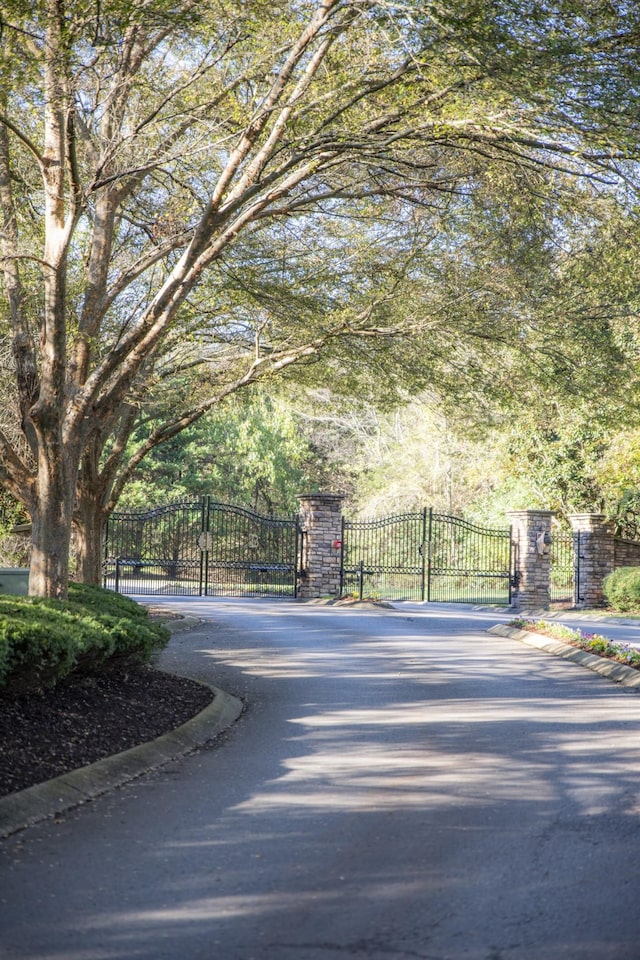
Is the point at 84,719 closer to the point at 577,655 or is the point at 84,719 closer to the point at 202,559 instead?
the point at 577,655

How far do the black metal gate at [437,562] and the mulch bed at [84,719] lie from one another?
18341 millimetres

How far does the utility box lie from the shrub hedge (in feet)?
8.67

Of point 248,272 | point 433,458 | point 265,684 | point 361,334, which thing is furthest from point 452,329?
point 433,458

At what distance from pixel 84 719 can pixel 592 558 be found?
78.9 feet

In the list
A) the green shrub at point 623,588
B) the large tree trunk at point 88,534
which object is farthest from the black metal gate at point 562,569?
the large tree trunk at point 88,534

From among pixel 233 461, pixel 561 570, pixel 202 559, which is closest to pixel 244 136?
pixel 202 559

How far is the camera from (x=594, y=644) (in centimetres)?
1523

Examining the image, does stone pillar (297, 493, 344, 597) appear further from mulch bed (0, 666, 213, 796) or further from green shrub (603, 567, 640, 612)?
mulch bed (0, 666, 213, 796)

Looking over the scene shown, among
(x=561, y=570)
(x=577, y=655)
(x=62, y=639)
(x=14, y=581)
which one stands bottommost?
(x=577, y=655)

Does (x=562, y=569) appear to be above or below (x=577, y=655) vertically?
above

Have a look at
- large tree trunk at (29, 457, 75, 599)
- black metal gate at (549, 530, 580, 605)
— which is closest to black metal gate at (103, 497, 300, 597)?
black metal gate at (549, 530, 580, 605)

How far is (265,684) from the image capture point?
11922 mm

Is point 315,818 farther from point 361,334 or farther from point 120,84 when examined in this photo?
point 361,334

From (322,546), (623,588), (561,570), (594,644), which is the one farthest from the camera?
(561,570)
